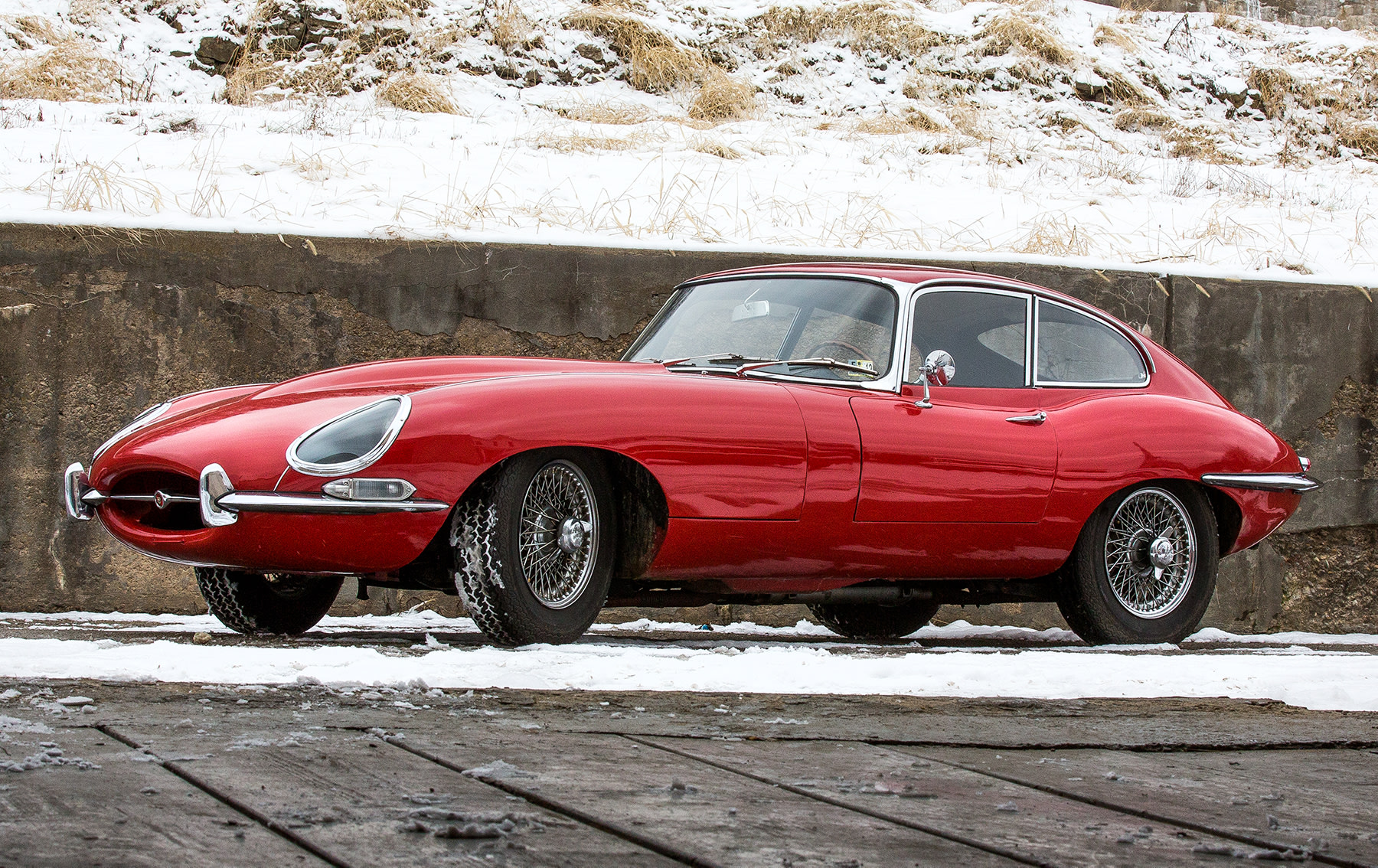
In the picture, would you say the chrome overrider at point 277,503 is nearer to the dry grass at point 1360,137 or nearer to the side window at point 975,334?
the side window at point 975,334

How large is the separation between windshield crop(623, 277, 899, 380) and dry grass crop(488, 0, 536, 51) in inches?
360

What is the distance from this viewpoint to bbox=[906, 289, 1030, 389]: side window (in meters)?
5.34

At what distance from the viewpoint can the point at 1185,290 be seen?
24.6ft

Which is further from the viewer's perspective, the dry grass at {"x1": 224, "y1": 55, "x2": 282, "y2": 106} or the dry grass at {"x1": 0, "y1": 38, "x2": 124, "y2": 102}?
the dry grass at {"x1": 224, "y1": 55, "x2": 282, "y2": 106}

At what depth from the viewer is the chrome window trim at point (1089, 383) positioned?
5660mm

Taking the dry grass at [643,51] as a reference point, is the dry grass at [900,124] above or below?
below

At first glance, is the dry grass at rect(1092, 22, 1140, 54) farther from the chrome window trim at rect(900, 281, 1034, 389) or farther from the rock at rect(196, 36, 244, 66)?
the chrome window trim at rect(900, 281, 1034, 389)

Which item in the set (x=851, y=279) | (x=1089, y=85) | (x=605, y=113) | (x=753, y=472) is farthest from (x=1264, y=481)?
(x=1089, y=85)

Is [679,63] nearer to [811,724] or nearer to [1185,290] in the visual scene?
[1185,290]

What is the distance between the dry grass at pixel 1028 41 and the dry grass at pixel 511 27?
4.84 m

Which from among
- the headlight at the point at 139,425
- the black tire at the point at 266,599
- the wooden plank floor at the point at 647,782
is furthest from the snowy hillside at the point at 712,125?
the wooden plank floor at the point at 647,782

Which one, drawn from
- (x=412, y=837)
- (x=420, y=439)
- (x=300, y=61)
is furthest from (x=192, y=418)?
(x=300, y=61)

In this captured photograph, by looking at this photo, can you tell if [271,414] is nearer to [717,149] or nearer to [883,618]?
[883,618]

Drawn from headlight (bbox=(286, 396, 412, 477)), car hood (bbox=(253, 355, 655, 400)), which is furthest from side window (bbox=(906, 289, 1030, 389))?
headlight (bbox=(286, 396, 412, 477))
